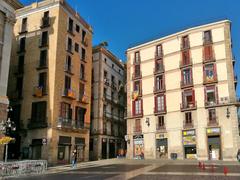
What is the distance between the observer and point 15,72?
3722 centimetres

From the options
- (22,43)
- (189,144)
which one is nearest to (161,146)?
(189,144)

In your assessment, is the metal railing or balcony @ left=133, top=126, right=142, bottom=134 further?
balcony @ left=133, top=126, right=142, bottom=134

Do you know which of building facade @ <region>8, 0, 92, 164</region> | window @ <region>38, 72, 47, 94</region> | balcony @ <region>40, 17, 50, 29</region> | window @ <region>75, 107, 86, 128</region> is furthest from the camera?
window @ <region>75, 107, 86, 128</region>

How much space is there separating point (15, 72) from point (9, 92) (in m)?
2.92

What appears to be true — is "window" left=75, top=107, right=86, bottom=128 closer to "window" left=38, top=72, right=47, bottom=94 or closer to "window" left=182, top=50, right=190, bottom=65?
"window" left=38, top=72, right=47, bottom=94

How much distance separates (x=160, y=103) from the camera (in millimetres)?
44719

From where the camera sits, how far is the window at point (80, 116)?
37.8m

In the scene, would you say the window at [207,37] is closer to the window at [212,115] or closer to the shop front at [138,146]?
the window at [212,115]

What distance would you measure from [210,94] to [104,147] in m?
20.4

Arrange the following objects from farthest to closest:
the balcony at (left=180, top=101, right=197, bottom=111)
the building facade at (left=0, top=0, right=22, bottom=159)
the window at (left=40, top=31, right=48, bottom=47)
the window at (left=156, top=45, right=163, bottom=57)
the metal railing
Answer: the window at (left=156, top=45, right=163, bottom=57), the balcony at (left=180, top=101, right=197, bottom=111), the window at (left=40, top=31, right=48, bottom=47), the building facade at (left=0, top=0, right=22, bottom=159), the metal railing

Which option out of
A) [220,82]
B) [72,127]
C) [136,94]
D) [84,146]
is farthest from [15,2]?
[220,82]

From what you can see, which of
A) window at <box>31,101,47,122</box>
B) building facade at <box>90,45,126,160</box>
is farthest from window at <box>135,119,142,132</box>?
window at <box>31,101,47,122</box>

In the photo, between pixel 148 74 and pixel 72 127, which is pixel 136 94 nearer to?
pixel 148 74

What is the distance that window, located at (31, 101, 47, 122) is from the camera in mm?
33469
